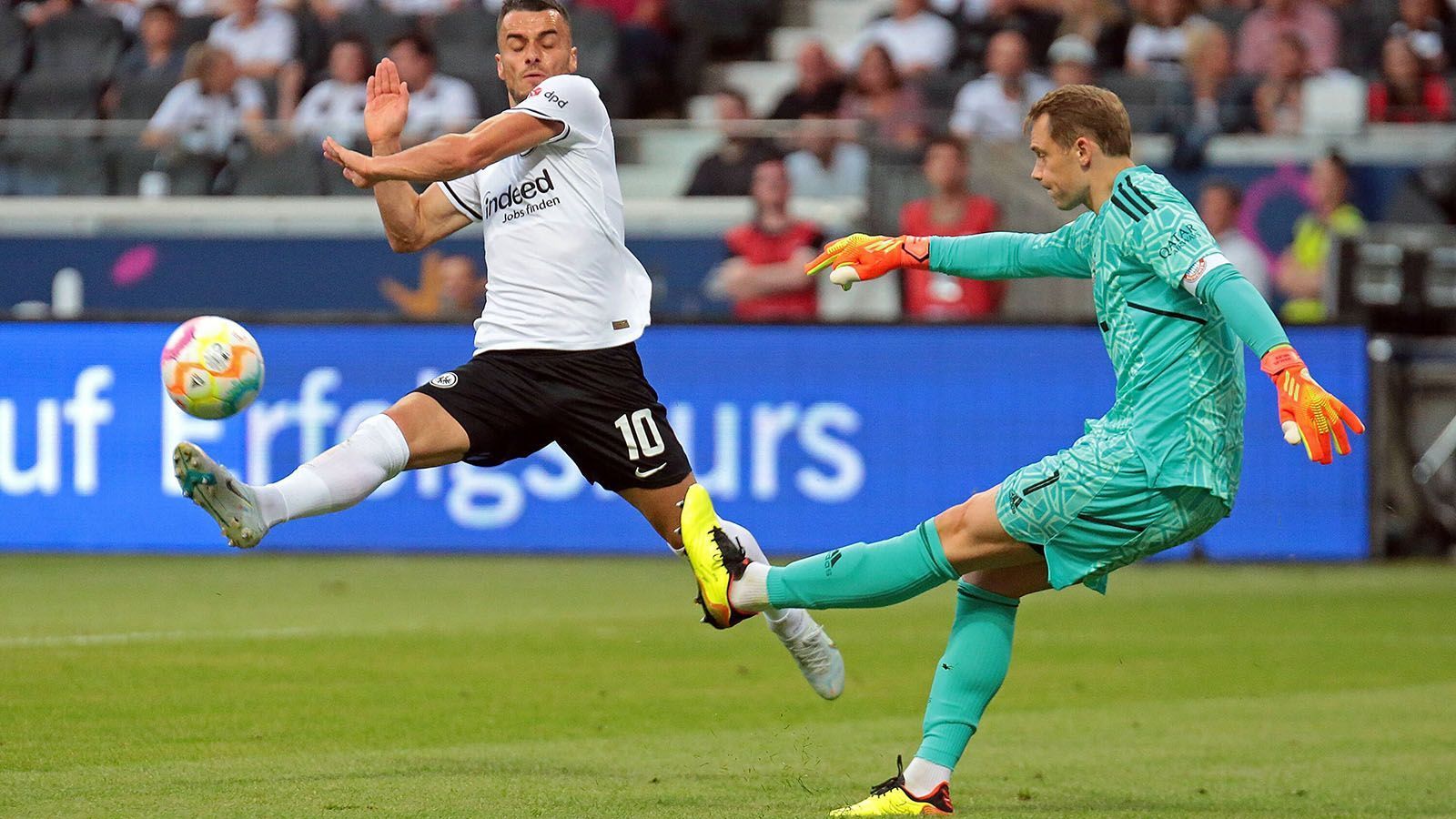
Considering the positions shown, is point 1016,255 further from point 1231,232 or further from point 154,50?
point 154,50

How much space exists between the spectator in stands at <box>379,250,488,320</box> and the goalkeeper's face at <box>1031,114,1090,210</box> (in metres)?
9.33

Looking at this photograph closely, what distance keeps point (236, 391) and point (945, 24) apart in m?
12.2

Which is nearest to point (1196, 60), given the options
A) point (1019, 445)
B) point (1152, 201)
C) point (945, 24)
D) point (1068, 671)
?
point (945, 24)

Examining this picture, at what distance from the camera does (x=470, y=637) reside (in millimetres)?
10422

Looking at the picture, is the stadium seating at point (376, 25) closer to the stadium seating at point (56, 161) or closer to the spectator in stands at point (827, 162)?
the stadium seating at point (56, 161)

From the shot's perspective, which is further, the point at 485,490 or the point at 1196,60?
the point at 1196,60

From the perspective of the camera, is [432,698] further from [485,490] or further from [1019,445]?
[1019,445]

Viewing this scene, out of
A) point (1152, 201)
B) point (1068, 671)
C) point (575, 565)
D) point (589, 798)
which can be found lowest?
point (575, 565)

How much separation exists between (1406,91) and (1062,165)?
439 inches

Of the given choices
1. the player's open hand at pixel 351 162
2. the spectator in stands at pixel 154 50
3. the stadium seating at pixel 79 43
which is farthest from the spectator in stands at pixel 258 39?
the player's open hand at pixel 351 162

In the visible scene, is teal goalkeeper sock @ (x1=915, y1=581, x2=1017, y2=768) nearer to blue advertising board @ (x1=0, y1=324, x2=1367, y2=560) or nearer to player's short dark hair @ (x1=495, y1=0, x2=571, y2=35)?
player's short dark hair @ (x1=495, y1=0, x2=571, y2=35)

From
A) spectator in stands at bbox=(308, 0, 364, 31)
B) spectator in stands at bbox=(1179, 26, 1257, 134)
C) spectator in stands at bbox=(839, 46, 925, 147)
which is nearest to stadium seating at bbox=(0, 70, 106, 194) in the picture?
spectator in stands at bbox=(308, 0, 364, 31)

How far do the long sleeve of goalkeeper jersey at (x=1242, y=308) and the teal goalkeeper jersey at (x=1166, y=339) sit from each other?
0.08 ft

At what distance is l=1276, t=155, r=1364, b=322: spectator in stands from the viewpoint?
1537 cm
